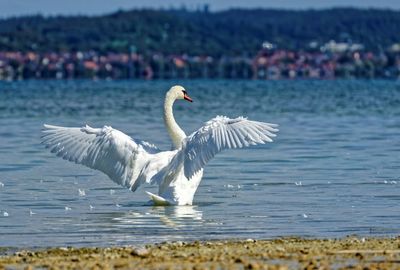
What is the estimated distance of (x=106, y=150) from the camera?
19.8m

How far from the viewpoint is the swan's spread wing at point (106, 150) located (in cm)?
1959

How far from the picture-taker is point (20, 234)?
55.0ft

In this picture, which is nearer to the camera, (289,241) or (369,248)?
(369,248)

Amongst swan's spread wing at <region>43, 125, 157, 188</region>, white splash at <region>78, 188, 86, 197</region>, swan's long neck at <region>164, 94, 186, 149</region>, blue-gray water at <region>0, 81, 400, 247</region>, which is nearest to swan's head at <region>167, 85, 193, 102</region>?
swan's long neck at <region>164, 94, 186, 149</region>

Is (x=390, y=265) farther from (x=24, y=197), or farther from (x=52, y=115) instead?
(x=52, y=115)

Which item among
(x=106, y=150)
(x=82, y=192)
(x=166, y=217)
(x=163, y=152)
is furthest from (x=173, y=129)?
(x=82, y=192)

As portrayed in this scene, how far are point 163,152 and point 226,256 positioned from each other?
645 cm

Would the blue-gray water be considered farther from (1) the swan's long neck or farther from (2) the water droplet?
(1) the swan's long neck

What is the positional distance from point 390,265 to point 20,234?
5.63 m

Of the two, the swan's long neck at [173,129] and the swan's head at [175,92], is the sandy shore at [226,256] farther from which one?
the swan's head at [175,92]

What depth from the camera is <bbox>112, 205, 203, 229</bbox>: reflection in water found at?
58.6ft

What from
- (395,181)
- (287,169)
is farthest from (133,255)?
(287,169)

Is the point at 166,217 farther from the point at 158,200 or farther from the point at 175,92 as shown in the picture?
the point at 175,92

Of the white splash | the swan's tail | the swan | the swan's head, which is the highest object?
the swan's head
